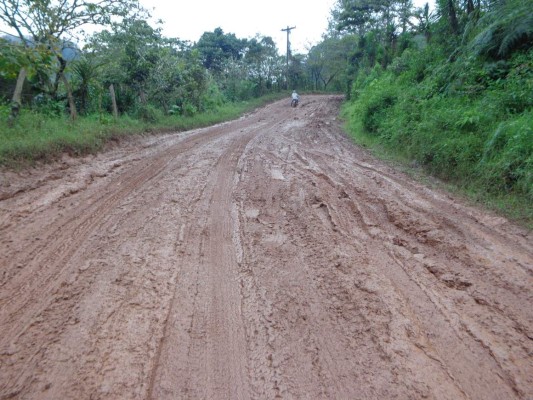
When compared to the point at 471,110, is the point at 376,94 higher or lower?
higher

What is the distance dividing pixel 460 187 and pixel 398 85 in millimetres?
7779

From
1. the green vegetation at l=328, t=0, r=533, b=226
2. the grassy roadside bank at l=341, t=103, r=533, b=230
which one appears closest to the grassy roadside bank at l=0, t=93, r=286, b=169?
the grassy roadside bank at l=341, t=103, r=533, b=230

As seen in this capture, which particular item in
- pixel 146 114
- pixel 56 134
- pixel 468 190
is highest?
pixel 146 114

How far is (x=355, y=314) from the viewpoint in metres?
2.84

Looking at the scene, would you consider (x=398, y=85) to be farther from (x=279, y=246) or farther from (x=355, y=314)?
(x=355, y=314)

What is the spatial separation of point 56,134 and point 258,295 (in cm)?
727

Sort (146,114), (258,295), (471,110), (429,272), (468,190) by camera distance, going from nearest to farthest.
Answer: (258,295) → (429,272) → (468,190) → (471,110) → (146,114)

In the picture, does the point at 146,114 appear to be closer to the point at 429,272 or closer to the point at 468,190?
the point at 468,190

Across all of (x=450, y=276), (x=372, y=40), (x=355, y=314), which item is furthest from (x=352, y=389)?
(x=372, y=40)

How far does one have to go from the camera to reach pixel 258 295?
10.2 ft

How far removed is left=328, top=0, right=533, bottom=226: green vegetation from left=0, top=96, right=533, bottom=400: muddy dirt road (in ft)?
2.79

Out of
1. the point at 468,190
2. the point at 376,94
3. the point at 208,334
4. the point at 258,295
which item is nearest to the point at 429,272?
the point at 258,295

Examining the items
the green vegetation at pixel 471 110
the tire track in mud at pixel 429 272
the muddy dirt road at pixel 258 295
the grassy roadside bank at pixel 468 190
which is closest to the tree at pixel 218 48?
the green vegetation at pixel 471 110

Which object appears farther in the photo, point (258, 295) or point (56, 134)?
point (56, 134)
